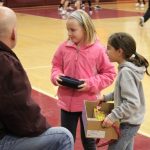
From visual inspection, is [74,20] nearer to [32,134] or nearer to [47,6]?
[32,134]

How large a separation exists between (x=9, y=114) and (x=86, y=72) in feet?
3.95

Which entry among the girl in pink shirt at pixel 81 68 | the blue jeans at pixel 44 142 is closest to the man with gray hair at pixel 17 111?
the blue jeans at pixel 44 142

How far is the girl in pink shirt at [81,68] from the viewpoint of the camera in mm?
3639

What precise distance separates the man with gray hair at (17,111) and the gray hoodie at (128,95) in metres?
0.46

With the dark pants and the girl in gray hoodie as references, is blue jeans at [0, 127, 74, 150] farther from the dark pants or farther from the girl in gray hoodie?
the dark pants

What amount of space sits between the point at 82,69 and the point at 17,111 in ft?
3.81

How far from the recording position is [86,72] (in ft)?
12.1

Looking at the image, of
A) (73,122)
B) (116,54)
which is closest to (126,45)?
(116,54)

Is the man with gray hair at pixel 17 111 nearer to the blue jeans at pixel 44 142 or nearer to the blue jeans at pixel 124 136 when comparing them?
the blue jeans at pixel 44 142

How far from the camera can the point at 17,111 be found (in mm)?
2637

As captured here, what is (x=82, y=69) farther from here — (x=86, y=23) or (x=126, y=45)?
(x=126, y=45)

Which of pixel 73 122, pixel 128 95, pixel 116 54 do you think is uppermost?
pixel 116 54

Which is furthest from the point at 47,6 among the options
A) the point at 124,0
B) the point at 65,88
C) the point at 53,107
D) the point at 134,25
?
the point at 65,88

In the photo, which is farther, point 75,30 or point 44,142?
point 75,30
